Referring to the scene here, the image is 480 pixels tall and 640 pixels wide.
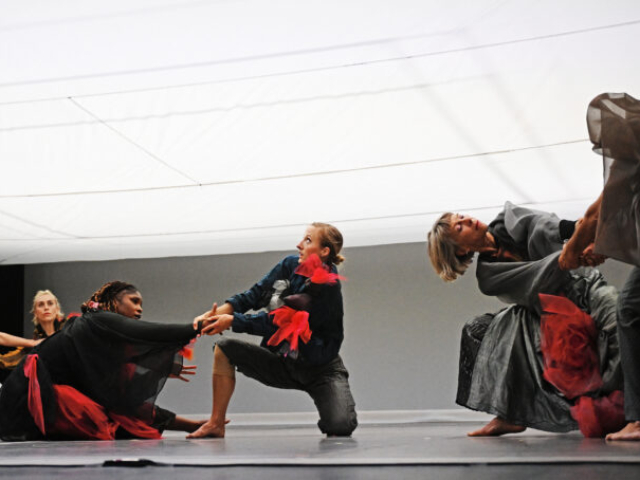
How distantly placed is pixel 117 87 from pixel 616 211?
2.14m

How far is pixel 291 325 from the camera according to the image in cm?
319

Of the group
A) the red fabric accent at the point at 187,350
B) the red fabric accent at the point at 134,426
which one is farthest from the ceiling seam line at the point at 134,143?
the red fabric accent at the point at 134,426

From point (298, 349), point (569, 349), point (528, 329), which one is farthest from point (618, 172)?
point (298, 349)

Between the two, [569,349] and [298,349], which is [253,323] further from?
[569,349]

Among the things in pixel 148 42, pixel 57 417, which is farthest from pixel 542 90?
pixel 57 417

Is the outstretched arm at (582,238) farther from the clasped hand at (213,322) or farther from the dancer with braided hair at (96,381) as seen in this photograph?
the dancer with braided hair at (96,381)

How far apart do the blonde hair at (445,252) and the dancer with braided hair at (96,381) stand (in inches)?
40.1

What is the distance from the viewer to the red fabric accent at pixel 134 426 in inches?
131

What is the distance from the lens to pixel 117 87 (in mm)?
3191

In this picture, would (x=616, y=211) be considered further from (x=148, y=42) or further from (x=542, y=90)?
(x=148, y=42)

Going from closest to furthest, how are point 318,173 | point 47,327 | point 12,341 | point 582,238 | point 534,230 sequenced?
point 582,238 < point 534,230 < point 12,341 < point 318,173 < point 47,327

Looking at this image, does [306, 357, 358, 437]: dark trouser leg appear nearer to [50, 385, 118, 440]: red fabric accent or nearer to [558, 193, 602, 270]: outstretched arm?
[50, 385, 118, 440]: red fabric accent

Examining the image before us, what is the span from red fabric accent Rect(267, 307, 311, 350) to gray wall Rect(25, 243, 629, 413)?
3392 mm

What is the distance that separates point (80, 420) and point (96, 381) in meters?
0.19
